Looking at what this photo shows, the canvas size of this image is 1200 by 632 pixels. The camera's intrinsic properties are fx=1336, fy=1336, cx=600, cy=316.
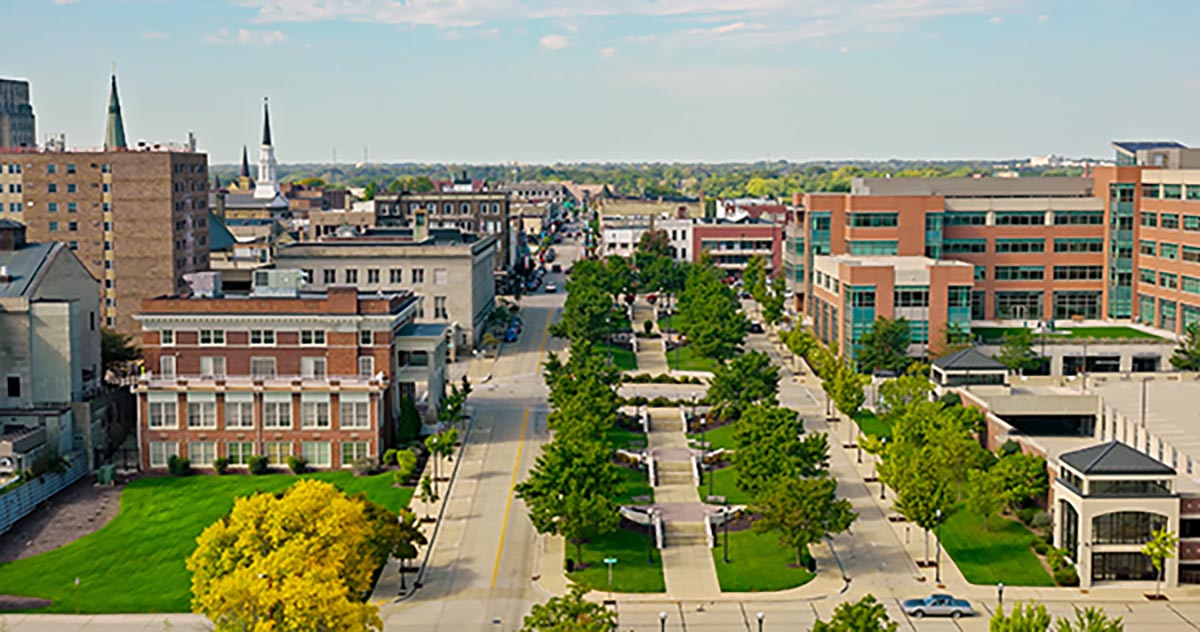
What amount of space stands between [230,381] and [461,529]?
764 inches

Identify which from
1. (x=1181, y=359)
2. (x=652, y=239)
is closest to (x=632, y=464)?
(x=1181, y=359)

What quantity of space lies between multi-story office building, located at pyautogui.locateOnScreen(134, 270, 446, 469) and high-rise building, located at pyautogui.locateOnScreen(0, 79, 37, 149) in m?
111

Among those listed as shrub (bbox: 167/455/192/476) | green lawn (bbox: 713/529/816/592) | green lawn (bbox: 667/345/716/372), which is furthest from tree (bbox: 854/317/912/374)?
shrub (bbox: 167/455/192/476)

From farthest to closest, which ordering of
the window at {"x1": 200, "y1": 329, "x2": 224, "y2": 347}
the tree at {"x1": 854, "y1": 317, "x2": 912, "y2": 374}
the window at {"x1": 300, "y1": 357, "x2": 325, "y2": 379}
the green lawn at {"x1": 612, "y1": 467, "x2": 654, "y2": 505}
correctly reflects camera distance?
1. the tree at {"x1": 854, "y1": 317, "x2": 912, "y2": 374}
2. the window at {"x1": 300, "y1": 357, "x2": 325, "y2": 379}
3. the window at {"x1": 200, "y1": 329, "x2": 224, "y2": 347}
4. the green lawn at {"x1": 612, "y1": 467, "x2": 654, "y2": 505}

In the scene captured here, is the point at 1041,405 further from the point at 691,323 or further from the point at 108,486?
the point at 108,486

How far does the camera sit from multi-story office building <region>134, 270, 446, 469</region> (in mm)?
74750

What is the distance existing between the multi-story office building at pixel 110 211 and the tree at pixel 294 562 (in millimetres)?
68435

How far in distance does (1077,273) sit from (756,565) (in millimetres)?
74281

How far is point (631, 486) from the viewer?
235ft

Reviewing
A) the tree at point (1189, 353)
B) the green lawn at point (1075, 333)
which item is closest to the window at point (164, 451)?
the green lawn at point (1075, 333)

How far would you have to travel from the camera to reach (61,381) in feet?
250

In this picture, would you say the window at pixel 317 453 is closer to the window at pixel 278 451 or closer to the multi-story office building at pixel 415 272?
the window at pixel 278 451

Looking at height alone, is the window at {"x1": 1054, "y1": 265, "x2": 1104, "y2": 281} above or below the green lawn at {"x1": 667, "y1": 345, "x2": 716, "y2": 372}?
above

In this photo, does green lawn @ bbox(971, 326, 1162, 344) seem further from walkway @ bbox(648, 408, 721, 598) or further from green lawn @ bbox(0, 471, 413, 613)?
green lawn @ bbox(0, 471, 413, 613)
